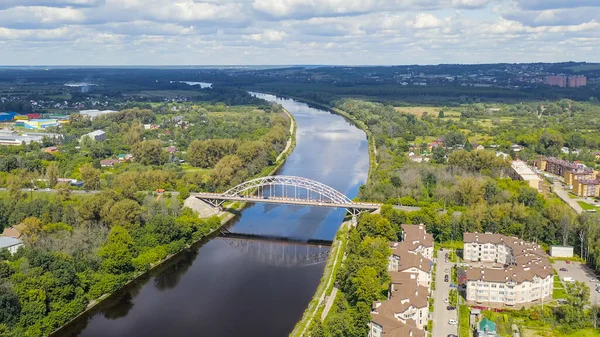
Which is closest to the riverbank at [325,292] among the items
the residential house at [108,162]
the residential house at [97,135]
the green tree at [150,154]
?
the green tree at [150,154]

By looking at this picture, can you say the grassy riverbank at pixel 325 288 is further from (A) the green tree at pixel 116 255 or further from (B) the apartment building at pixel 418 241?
(A) the green tree at pixel 116 255

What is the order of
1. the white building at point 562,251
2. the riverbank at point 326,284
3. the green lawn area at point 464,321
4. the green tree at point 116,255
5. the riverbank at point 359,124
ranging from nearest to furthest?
the green lawn area at point 464,321 → the riverbank at point 326,284 → the green tree at point 116,255 → the white building at point 562,251 → the riverbank at point 359,124

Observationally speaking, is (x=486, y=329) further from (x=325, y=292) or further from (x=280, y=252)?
(x=280, y=252)

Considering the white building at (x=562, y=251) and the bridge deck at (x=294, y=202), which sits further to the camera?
the bridge deck at (x=294, y=202)

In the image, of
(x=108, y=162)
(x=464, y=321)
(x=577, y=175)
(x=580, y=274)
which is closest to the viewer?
(x=464, y=321)

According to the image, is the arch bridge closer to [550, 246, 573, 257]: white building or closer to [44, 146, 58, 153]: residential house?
[550, 246, 573, 257]: white building

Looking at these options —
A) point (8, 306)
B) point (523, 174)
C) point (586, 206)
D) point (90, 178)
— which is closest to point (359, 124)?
point (523, 174)
